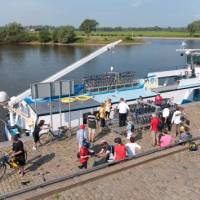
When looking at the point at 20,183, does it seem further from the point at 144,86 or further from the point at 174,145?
the point at 144,86

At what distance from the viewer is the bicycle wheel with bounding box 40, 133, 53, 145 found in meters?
14.1

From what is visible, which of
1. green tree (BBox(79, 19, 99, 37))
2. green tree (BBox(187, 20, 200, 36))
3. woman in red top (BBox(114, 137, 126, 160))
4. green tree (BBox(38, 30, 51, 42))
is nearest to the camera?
woman in red top (BBox(114, 137, 126, 160))

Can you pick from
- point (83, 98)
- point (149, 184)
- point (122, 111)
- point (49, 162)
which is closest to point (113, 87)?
point (83, 98)

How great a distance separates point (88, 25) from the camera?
15962 cm

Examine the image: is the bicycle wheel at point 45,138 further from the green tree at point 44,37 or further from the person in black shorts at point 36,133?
the green tree at point 44,37

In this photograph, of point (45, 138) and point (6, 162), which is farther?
point (45, 138)

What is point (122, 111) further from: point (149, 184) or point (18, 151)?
point (18, 151)

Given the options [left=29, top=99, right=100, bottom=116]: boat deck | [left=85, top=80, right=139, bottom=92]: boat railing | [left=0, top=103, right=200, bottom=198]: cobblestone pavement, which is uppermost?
Result: [left=85, top=80, right=139, bottom=92]: boat railing

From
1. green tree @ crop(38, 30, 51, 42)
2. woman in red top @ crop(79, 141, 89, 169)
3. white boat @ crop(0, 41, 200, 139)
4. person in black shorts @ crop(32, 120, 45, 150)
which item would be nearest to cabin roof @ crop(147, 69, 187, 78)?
white boat @ crop(0, 41, 200, 139)

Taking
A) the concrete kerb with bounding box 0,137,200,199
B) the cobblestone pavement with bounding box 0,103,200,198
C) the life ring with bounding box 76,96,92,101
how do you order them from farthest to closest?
the life ring with bounding box 76,96,92,101
the cobblestone pavement with bounding box 0,103,200,198
the concrete kerb with bounding box 0,137,200,199

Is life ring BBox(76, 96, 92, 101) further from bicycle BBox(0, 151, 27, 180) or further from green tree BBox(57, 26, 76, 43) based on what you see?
green tree BBox(57, 26, 76, 43)

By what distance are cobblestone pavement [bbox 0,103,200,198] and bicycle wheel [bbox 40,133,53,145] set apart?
12.1 inches

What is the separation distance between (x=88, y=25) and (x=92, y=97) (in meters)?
145

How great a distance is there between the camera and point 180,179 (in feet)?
35.5
